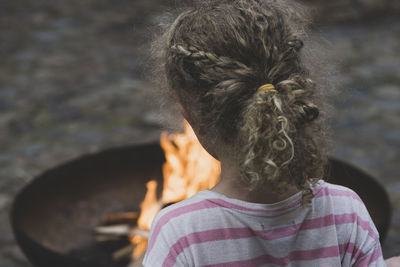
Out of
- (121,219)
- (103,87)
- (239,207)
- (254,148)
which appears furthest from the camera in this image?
(103,87)

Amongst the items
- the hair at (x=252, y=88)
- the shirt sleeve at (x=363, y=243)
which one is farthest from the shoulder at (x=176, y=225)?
the shirt sleeve at (x=363, y=243)

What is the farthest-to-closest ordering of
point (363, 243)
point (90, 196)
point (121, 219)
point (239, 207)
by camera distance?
point (90, 196) < point (121, 219) < point (363, 243) < point (239, 207)

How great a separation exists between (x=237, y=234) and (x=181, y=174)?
4.80ft

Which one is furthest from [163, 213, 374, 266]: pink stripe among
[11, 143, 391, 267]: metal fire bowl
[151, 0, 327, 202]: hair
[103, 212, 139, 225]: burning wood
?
[103, 212, 139, 225]: burning wood

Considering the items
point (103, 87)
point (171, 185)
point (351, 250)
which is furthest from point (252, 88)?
point (103, 87)

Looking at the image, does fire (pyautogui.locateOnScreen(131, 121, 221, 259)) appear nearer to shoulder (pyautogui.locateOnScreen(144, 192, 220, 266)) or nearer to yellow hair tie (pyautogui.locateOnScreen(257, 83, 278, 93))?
shoulder (pyautogui.locateOnScreen(144, 192, 220, 266))

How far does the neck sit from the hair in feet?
0.09

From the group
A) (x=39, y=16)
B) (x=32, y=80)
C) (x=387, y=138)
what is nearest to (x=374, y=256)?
(x=387, y=138)

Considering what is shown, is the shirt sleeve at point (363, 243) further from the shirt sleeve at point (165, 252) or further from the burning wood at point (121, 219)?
the burning wood at point (121, 219)

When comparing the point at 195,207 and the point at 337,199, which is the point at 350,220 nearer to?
the point at 337,199

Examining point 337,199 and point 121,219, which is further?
point 121,219

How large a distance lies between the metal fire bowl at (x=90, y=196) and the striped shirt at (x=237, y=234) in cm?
91

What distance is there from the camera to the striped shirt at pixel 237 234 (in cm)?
117

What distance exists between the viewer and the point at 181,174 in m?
2.63
